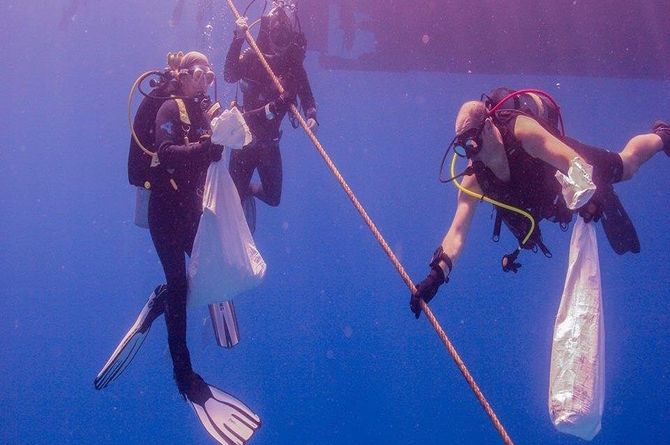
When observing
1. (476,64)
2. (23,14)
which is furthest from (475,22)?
(23,14)

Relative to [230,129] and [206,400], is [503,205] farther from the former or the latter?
[206,400]

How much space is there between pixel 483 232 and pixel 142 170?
38.1ft

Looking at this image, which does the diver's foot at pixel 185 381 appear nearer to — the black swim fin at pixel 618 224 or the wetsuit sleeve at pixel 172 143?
the wetsuit sleeve at pixel 172 143

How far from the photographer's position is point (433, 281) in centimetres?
352

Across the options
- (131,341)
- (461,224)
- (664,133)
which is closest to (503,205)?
(461,224)

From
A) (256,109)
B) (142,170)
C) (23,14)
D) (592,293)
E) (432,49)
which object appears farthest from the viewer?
(23,14)

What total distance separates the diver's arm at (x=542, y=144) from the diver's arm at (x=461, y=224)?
0.73 meters

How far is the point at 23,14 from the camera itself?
1274cm

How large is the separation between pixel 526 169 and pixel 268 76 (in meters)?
3.15

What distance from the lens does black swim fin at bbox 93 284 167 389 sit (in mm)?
4717

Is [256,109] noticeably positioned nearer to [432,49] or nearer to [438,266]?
[438,266]

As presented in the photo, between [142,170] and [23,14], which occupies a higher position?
[23,14]

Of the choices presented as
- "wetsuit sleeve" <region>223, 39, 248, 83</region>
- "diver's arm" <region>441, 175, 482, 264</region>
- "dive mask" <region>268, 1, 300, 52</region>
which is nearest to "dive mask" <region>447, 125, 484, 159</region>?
"diver's arm" <region>441, 175, 482, 264</region>

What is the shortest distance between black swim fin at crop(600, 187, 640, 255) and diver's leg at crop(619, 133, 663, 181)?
31 cm
